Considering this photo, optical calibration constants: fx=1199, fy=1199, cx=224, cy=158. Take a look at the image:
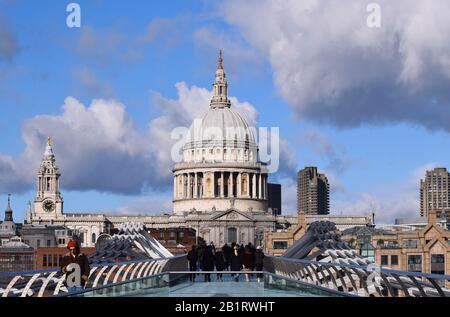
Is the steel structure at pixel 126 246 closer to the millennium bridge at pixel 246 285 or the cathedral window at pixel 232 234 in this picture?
the millennium bridge at pixel 246 285

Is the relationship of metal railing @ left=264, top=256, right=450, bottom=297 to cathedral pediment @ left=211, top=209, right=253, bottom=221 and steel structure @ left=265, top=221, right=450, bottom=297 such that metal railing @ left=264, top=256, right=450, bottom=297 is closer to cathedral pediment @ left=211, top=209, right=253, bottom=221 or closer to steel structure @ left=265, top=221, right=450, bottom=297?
steel structure @ left=265, top=221, right=450, bottom=297

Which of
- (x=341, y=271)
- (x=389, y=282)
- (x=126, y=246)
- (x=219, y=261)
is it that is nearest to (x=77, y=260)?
(x=389, y=282)

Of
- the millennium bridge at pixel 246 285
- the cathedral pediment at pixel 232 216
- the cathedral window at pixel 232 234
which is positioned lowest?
the millennium bridge at pixel 246 285

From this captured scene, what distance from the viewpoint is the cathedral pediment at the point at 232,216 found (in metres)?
194

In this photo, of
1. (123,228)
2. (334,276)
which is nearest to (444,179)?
(123,228)

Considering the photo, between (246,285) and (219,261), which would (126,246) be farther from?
(246,285)

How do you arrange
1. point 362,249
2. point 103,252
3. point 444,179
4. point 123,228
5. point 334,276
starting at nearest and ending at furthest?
point 334,276 < point 103,252 < point 123,228 < point 362,249 < point 444,179

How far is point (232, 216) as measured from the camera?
19512 cm

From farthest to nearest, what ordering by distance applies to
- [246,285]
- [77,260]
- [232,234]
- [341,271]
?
[232,234] → [341,271] → [246,285] → [77,260]

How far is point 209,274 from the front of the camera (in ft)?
76.0

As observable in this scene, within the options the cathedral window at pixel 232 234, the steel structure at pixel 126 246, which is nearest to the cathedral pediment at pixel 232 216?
the cathedral window at pixel 232 234
